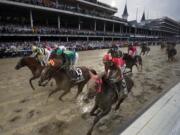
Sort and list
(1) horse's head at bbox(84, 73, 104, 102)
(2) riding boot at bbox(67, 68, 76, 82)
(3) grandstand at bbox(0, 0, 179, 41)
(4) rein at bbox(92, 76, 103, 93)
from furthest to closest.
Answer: (3) grandstand at bbox(0, 0, 179, 41) → (2) riding boot at bbox(67, 68, 76, 82) → (4) rein at bbox(92, 76, 103, 93) → (1) horse's head at bbox(84, 73, 104, 102)

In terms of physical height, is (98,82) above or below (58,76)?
above

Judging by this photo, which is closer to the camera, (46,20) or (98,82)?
(98,82)

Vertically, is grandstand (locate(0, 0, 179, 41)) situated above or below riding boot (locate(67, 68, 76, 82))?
above

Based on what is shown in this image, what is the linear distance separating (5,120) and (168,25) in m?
123

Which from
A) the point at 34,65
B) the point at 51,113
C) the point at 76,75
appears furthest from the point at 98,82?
the point at 34,65

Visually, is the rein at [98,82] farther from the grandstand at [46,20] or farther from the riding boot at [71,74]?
the grandstand at [46,20]

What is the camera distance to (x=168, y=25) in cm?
11188

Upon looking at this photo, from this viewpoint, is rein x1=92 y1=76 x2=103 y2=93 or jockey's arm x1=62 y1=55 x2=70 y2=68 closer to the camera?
rein x1=92 y1=76 x2=103 y2=93

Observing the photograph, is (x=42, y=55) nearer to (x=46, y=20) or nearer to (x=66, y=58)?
(x=66, y=58)

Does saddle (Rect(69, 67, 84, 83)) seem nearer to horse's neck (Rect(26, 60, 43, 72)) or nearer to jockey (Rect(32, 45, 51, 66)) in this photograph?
jockey (Rect(32, 45, 51, 66))

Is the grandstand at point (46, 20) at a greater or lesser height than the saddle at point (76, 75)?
greater

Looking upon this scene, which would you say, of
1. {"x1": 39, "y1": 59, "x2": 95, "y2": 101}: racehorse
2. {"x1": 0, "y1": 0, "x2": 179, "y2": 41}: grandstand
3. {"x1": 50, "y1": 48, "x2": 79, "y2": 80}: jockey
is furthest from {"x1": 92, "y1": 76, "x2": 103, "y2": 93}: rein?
{"x1": 0, "y1": 0, "x2": 179, "y2": 41}: grandstand

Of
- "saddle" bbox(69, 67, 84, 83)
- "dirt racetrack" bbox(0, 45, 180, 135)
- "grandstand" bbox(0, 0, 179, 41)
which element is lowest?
"dirt racetrack" bbox(0, 45, 180, 135)

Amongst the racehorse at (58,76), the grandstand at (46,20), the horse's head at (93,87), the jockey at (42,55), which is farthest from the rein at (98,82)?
the grandstand at (46,20)
